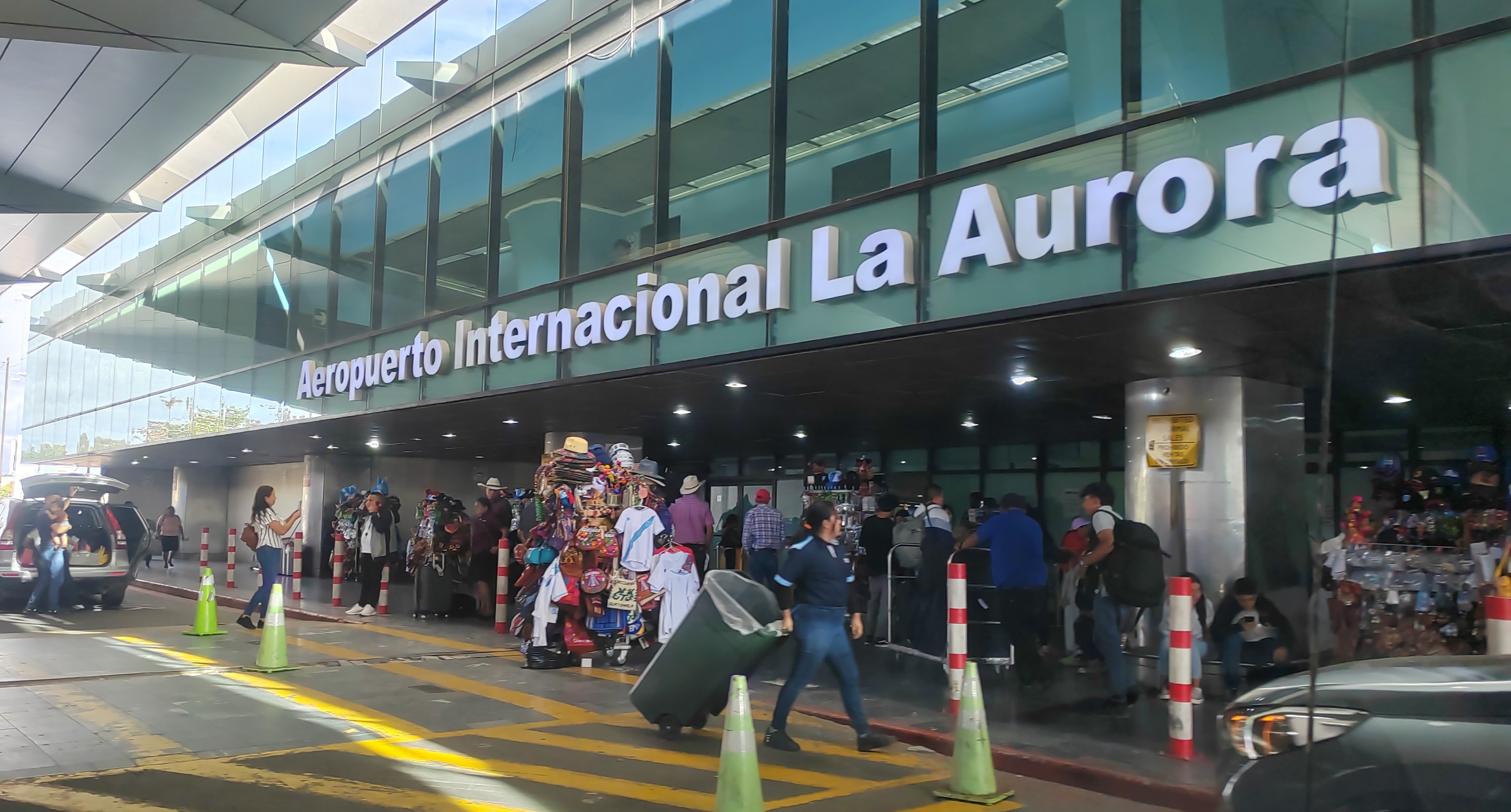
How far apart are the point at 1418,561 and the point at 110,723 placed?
941cm

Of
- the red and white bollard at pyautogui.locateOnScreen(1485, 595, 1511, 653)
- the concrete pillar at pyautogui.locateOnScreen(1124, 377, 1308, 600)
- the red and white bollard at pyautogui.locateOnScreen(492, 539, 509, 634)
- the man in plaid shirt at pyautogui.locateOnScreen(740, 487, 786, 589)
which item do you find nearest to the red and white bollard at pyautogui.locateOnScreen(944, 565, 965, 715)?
the concrete pillar at pyautogui.locateOnScreen(1124, 377, 1308, 600)

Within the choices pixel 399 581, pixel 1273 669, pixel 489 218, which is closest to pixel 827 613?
pixel 1273 669

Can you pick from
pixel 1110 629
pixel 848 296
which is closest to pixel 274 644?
pixel 848 296

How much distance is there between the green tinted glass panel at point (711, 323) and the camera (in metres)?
11.0

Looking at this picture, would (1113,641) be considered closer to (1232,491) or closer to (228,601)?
(1232,491)

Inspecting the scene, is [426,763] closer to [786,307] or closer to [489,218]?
[786,307]

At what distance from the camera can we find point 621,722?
820cm

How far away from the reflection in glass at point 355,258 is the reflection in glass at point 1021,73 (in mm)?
12533

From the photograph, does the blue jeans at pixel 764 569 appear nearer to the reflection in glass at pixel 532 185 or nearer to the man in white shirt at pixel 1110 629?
the man in white shirt at pixel 1110 629

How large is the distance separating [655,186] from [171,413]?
21.3 metres

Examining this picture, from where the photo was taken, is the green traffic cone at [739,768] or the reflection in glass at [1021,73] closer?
the green traffic cone at [739,768]

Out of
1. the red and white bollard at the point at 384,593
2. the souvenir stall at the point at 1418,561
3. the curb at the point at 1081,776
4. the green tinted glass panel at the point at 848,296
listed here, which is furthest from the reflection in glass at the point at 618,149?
the souvenir stall at the point at 1418,561

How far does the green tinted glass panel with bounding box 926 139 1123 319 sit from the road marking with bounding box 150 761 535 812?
554cm

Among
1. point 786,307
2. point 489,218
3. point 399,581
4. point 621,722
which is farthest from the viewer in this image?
point 399,581
